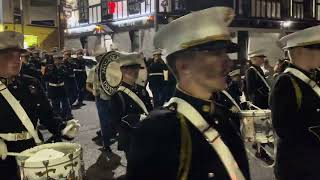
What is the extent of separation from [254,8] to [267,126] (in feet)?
70.0

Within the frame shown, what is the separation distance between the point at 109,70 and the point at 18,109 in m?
3.23

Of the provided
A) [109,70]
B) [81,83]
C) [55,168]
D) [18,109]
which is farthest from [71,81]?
[55,168]

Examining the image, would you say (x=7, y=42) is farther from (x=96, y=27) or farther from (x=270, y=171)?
(x=96, y=27)

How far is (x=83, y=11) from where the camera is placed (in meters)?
29.5

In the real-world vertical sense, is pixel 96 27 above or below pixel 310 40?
above

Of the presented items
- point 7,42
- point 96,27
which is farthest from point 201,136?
point 96,27

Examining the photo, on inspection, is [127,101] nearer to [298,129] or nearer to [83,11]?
[298,129]

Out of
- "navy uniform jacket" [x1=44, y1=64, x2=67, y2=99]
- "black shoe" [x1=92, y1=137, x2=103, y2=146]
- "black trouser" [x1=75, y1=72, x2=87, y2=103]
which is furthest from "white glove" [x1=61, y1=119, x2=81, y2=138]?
"black trouser" [x1=75, y1=72, x2=87, y2=103]

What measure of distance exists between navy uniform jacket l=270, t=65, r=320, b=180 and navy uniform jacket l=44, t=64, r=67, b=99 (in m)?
9.11

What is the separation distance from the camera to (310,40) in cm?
357

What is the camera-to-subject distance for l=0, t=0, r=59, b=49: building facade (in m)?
28.4

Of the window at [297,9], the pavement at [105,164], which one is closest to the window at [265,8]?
the window at [297,9]

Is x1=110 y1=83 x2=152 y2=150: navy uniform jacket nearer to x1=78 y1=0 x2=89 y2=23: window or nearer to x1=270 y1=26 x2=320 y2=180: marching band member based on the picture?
x1=270 y1=26 x2=320 y2=180: marching band member

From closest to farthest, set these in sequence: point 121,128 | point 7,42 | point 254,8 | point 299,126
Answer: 1. point 299,126
2. point 7,42
3. point 121,128
4. point 254,8
